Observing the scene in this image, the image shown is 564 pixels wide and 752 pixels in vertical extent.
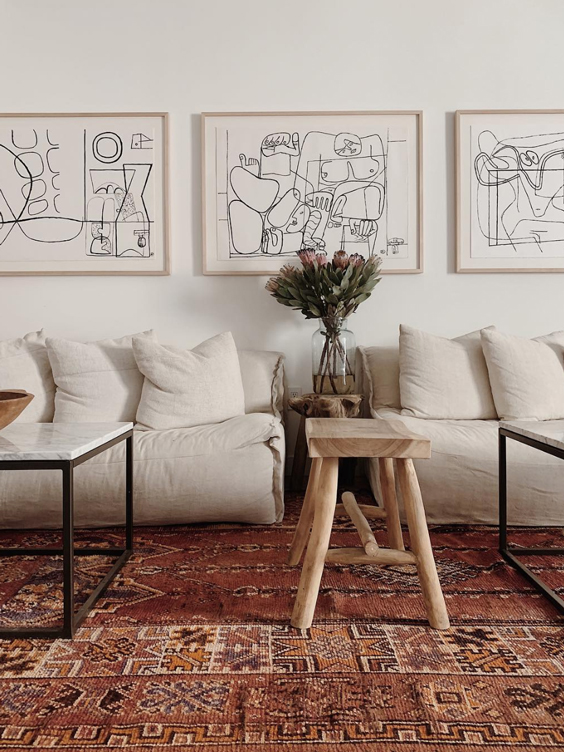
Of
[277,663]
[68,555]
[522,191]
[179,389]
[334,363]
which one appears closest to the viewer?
[277,663]

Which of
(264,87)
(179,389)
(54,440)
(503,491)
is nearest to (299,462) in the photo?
(179,389)

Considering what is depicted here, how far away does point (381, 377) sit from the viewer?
3121 millimetres

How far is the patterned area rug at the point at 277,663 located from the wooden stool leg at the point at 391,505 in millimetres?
110

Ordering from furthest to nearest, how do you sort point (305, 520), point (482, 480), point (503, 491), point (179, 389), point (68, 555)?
point (179, 389)
point (482, 480)
point (503, 491)
point (305, 520)
point (68, 555)

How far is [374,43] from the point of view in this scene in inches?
130

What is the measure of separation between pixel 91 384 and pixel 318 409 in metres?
1.08

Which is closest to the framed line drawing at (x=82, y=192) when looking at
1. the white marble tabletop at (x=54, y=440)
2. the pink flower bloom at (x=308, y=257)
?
the pink flower bloom at (x=308, y=257)

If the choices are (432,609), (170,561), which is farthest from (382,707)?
(170,561)

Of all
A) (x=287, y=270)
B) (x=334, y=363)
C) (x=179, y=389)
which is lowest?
(x=179, y=389)

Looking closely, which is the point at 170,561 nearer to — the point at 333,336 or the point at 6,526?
the point at 6,526

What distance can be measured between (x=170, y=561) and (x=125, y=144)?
7.69 ft

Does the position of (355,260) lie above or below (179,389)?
above

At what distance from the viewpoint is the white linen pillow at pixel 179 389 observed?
271cm

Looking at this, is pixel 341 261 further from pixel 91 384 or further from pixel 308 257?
pixel 91 384
